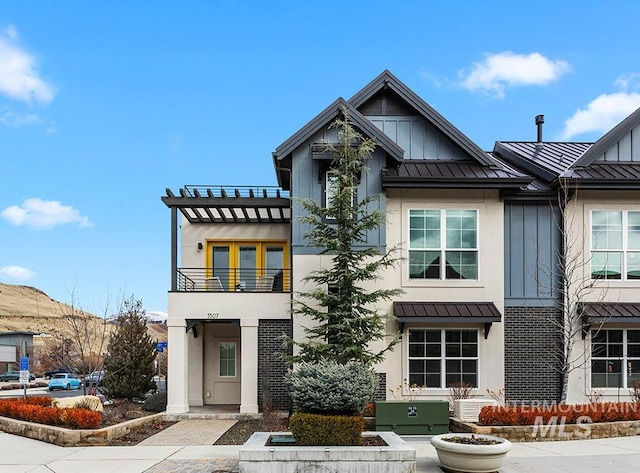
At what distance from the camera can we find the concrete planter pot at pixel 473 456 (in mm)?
10250

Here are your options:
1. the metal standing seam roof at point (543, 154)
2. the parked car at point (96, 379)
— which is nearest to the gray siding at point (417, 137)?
the metal standing seam roof at point (543, 154)

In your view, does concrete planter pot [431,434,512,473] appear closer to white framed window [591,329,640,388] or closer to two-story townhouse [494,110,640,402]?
two-story townhouse [494,110,640,402]

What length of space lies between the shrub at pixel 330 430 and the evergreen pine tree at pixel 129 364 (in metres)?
12.4

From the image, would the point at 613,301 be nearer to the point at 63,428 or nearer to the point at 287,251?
the point at 287,251

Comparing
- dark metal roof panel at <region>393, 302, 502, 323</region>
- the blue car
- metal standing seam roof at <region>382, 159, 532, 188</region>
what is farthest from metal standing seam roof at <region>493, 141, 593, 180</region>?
the blue car

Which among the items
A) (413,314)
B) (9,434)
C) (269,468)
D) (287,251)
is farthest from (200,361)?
(269,468)

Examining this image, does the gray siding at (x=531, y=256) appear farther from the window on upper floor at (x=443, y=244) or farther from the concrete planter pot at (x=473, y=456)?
the concrete planter pot at (x=473, y=456)

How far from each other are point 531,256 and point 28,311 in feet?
396

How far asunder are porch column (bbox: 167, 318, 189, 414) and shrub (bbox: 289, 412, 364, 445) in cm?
769

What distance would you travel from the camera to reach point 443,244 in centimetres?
1764

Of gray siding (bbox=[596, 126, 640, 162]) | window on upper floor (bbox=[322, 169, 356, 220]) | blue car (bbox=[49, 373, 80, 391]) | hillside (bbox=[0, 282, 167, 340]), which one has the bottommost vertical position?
blue car (bbox=[49, 373, 80, 391])

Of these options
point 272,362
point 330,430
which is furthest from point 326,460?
point 272,362

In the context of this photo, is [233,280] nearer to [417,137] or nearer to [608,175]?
[417,137]

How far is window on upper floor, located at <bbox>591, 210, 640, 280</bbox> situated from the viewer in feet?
58.6
